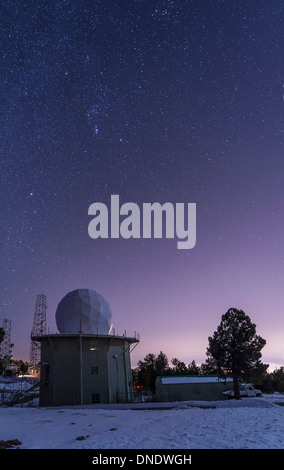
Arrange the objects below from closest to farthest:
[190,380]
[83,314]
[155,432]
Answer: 1. [155,432]
2. [83,314]
3. [190,380]

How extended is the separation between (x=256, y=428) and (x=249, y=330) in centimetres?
2089

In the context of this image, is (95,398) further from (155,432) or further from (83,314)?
(155,432)

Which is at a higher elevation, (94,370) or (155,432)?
(155,432)

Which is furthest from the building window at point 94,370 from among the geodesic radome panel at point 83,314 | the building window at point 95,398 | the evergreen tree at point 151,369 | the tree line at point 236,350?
the evergreen tree at point 151,369

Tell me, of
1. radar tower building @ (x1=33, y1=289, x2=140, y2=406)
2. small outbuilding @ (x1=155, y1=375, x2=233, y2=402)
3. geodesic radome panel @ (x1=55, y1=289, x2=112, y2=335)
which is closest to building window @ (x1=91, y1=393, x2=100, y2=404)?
radar tower building @ (x1=33, y1=289, x2=140, y2=406)

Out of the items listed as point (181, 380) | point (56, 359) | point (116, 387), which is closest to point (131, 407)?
point (116, 387)

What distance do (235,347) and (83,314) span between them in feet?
52.3

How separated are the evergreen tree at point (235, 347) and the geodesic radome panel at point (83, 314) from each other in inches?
460

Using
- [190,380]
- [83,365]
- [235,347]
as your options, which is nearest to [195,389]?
[190,380]

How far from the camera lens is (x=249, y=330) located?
105 feet

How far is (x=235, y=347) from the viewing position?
3175cm

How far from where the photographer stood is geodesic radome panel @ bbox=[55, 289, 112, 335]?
112ft

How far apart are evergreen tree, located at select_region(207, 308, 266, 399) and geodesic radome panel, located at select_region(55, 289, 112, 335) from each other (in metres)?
11.7
